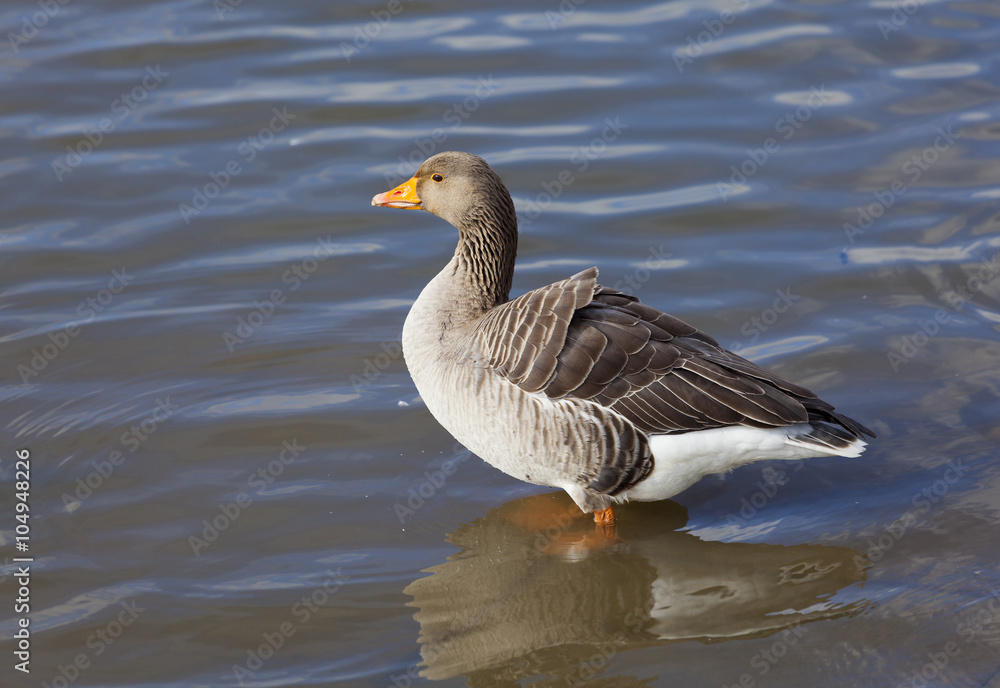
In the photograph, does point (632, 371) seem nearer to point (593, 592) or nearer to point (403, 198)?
point (593, 592)

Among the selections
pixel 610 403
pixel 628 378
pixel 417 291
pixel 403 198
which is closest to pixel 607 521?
pixel 610 403

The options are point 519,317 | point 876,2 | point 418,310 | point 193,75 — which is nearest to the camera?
point 519,317

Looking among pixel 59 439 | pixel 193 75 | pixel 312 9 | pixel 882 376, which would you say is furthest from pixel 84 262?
pixel 882 376

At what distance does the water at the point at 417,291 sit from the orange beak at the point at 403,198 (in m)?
1.41

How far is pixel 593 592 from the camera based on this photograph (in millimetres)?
5516

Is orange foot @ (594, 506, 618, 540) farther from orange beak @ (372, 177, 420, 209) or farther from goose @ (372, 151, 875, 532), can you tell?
orange beak @ (372, 177, 420, 209)

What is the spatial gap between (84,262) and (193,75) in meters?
3.50

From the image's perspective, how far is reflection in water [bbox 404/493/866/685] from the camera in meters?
5.07

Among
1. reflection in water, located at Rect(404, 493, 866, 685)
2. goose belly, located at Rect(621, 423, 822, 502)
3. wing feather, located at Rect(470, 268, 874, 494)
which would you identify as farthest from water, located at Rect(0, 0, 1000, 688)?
wing feather, located at Rect(470, 268, 874, 494)

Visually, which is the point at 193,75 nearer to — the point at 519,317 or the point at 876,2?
the point at 519,317

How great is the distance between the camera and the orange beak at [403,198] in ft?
21.6

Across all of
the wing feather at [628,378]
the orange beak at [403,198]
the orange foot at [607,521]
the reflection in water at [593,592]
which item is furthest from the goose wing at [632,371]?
the orange beak at [403,198]

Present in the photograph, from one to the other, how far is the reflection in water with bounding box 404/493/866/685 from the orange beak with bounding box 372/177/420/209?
6.87 ft

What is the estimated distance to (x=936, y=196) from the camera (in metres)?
9.14
